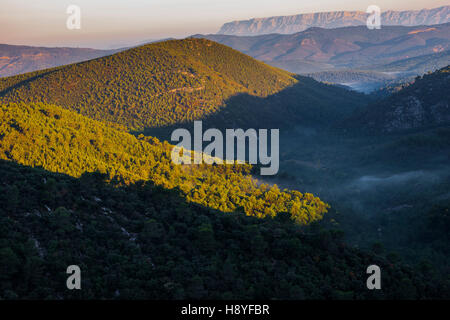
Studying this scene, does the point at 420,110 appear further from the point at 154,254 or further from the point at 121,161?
the point at 154,254

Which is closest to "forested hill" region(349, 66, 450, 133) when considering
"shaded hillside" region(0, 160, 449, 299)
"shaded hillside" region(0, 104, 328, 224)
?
"shaded hillside" region(0, 104, 328, 224)

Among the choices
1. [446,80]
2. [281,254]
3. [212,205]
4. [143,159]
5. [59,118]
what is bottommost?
[281,254]

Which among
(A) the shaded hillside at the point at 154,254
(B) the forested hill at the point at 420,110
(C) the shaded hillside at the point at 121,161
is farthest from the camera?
(B) the forested hill at the point at 420,110

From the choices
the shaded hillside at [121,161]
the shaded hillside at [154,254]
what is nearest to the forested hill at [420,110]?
the shaded hillside at [121,161]

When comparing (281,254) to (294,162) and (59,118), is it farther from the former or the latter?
(294,162)

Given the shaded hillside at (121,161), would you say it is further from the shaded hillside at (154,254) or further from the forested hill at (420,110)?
the forested hill at (420,110)

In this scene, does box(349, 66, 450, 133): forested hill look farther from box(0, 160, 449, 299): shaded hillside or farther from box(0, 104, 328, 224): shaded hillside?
box(0, 160, 449, 299): shaded hillside

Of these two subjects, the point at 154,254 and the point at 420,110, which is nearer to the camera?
Result: the point at 154,254

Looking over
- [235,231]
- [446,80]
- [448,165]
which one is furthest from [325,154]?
[235,231]

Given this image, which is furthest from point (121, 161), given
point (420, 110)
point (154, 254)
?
point (420, 110)
